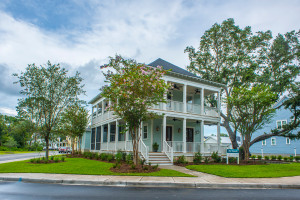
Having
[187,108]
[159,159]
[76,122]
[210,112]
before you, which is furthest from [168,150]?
[76,122]

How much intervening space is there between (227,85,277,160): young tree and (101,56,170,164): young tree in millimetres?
8216

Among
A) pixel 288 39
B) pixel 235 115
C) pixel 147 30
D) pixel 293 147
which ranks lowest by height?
pixel 293 147

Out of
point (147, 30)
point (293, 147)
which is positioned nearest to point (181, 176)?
point (147, 30)

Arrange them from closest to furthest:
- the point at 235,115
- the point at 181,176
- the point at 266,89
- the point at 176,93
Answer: the point at 181,176 < the point at 266,89 < the point at 235,115 < the point at 176,93

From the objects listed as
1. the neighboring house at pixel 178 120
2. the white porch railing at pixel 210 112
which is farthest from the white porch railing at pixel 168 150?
the white porch railing at pixel 210 112

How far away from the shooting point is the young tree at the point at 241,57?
2395 centimetres

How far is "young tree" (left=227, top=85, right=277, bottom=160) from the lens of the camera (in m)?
17.0

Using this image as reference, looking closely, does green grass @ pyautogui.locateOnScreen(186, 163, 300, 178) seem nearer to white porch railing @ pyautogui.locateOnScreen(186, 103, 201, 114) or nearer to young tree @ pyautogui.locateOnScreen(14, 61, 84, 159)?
white porch railing @ pyautogui.locateOnScreen(186, 103, 201, 114)

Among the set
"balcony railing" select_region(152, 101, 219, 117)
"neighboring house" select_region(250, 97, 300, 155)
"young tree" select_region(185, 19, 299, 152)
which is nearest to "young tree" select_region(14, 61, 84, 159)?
"balcony railing" select_region(152, 101, 219, 117)

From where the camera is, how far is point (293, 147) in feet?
98.0

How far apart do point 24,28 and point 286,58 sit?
948 inches

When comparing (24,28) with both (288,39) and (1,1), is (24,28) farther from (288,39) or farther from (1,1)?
(288,39)

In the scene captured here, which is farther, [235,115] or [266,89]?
[235,115]

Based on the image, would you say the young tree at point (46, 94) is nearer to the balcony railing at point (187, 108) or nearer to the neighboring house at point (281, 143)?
the balcony railing at point (187, 108)
